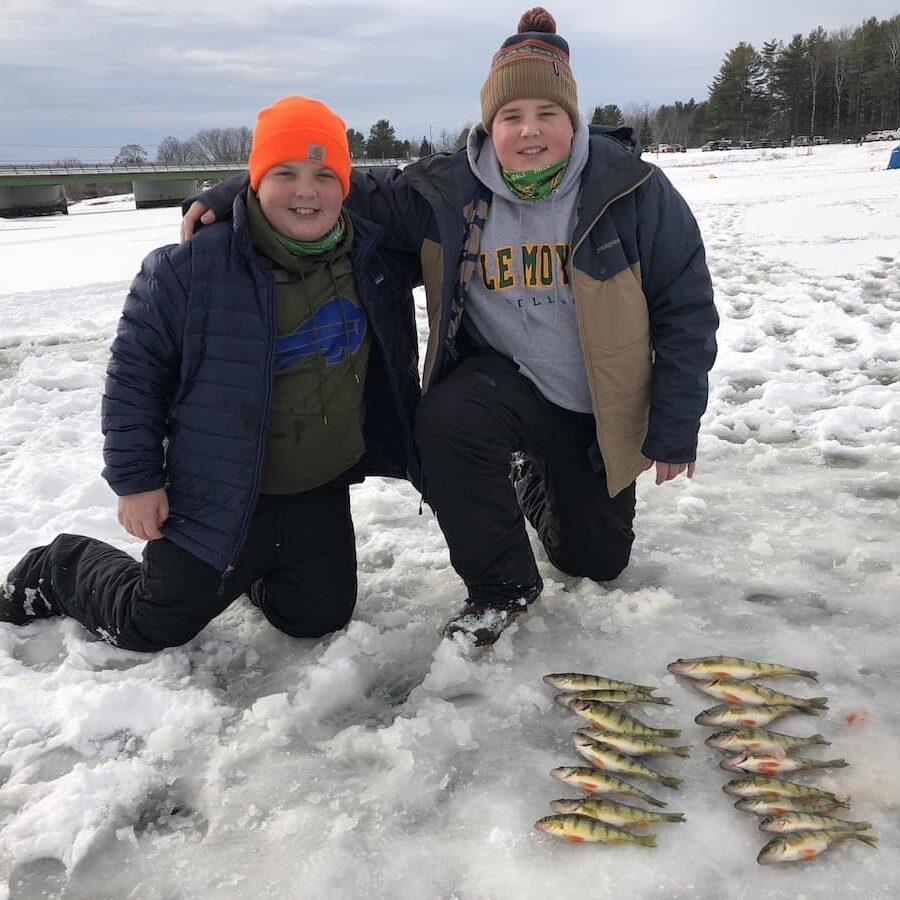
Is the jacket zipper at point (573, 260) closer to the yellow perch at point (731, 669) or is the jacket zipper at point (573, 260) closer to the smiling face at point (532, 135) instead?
the smiling face at point (532, 135)

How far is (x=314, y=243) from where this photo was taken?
8.69ft

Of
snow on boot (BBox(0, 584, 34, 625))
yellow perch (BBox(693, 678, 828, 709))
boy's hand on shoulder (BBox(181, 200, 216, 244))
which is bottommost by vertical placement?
yellow perch (BBox(693, 678, 828, 709))

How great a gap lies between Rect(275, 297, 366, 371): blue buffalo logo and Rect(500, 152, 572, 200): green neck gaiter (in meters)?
0.72

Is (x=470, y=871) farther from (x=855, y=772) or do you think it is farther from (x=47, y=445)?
(x=47, y=445)

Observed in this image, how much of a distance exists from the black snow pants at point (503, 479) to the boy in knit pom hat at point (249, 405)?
25cm

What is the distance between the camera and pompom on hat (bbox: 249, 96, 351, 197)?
8.34 ft

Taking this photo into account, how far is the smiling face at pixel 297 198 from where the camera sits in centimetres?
257

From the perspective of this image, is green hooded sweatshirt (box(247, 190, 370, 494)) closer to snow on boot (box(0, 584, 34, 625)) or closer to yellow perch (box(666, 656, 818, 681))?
snow on boot (box(0, 584, 34, 625))

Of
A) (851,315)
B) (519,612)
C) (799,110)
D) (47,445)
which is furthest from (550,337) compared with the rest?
(799,110)

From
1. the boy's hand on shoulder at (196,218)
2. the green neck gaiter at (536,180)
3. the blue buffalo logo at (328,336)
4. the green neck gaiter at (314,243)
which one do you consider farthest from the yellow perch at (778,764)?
the boy's hand on shoulder at (196,218)

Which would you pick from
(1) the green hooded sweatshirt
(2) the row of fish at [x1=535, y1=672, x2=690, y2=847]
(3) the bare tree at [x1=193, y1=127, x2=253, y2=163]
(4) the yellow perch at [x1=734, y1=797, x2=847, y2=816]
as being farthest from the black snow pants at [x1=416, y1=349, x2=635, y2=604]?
(3) the bare tree at [x1=193, y1=127, x2=253, y2=163]

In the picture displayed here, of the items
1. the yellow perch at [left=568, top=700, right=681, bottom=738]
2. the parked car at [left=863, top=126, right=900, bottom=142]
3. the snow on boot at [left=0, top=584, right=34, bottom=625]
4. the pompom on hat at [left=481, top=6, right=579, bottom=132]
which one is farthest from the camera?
the parked car at [left=863, top=126, right=900, bottom=142]

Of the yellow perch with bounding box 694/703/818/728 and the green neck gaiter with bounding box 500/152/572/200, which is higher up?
the green neck gaiter with bounding box 500/152/572/200

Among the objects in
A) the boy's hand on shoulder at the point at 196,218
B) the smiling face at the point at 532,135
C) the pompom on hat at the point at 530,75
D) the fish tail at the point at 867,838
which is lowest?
the fish tail at the point at 867,838
